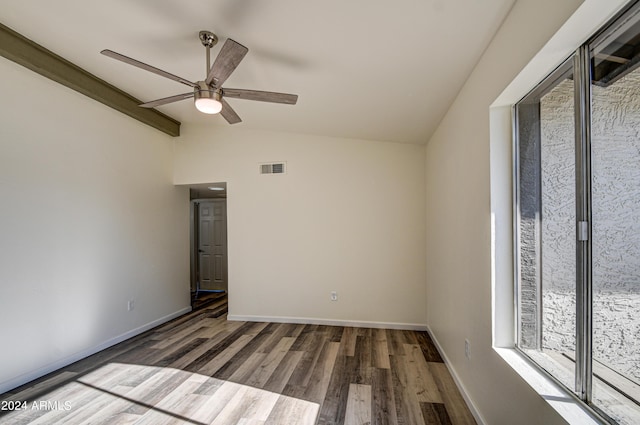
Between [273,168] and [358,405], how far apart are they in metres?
3.12

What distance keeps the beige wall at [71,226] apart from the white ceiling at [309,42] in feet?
1.97

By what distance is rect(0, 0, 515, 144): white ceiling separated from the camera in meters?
1.65

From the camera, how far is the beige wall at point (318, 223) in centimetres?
394

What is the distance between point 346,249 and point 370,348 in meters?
1.30

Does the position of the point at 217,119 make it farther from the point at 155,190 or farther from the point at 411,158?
the point at 411,158

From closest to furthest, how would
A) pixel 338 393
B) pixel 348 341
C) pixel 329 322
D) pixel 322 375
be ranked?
pixel 338 393
pixel 322 375
pixel 348 341
pixel 329 322

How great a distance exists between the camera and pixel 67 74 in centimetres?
284

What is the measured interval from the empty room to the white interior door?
5.17ft

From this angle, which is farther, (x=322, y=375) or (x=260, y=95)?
(x=322, y=375)

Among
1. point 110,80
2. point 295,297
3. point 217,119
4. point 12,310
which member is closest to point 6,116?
point 110,80

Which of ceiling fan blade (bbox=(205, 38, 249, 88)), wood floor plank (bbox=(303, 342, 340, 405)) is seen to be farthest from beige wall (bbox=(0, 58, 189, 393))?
Answer: wood floor plank (bbox=(303, 342, 340, 405))

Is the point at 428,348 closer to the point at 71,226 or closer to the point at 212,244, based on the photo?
the point at 71,226

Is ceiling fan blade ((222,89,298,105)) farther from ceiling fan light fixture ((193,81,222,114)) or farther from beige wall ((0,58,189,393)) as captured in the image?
beige wall ((0,58,189,393))

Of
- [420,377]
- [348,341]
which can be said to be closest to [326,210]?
→ [348,341]
